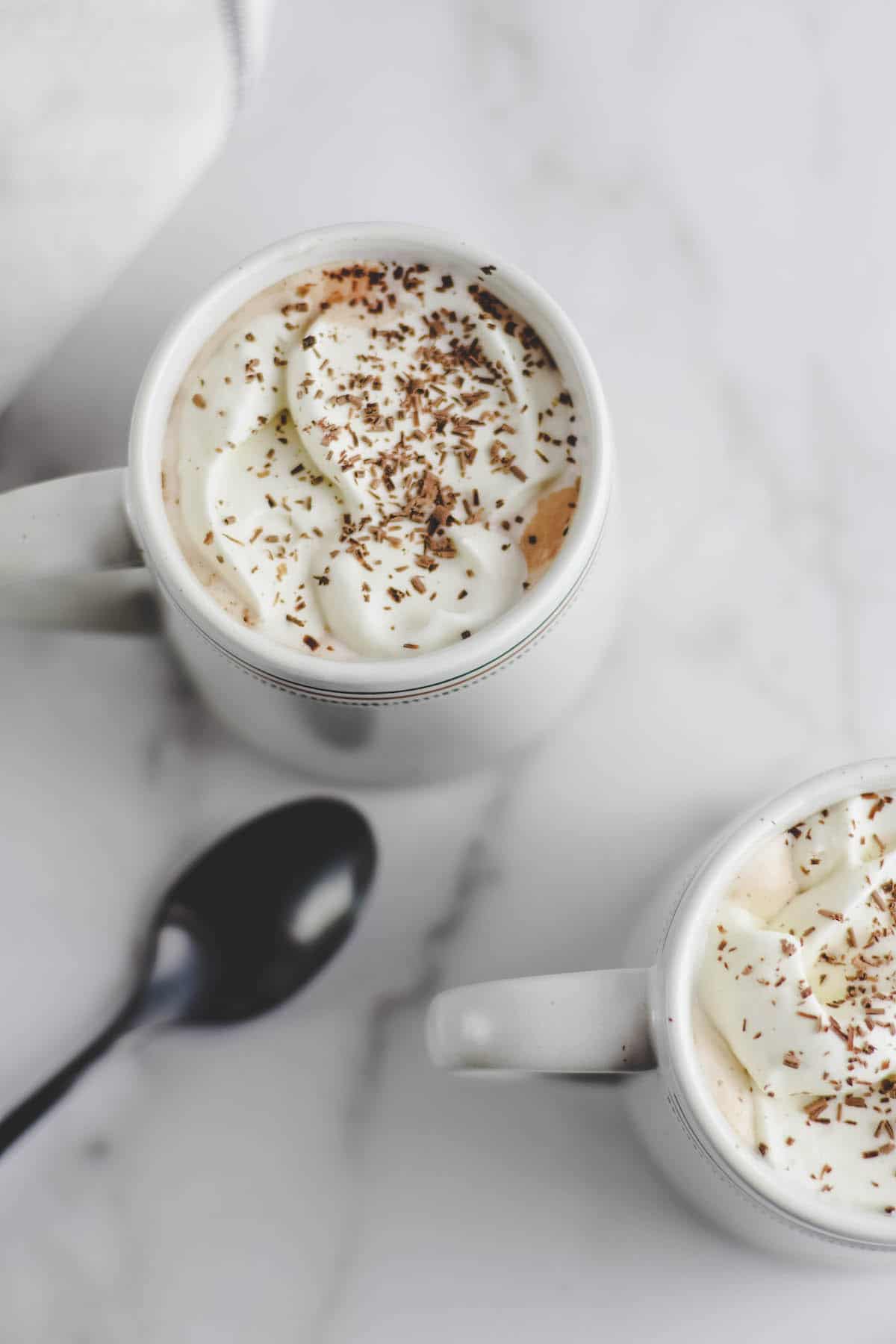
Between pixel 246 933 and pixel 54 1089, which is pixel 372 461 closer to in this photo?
pixel 246 933

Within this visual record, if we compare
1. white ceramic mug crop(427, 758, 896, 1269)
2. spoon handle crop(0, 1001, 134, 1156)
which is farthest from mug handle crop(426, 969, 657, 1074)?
spoon handle crop(0, 1001, 134, 1156)

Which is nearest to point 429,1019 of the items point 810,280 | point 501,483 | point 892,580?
point 501,483

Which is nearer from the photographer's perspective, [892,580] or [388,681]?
[388,681]

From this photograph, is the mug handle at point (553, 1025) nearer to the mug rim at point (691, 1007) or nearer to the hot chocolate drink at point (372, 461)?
the mug rim at point (691, 1007)

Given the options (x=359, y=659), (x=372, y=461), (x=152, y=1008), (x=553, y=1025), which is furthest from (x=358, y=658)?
(x=152, y=1008)

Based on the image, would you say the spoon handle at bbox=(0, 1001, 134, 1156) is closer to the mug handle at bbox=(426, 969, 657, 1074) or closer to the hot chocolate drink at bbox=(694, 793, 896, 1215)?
the mug handle at bbox=(426, 969, 657, 1074)

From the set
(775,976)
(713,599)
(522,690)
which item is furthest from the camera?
(713,599)

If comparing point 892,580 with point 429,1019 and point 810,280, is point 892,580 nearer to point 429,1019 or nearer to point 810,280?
point 810,280

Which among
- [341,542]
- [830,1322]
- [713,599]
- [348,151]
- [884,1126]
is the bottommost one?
[830,1322]
